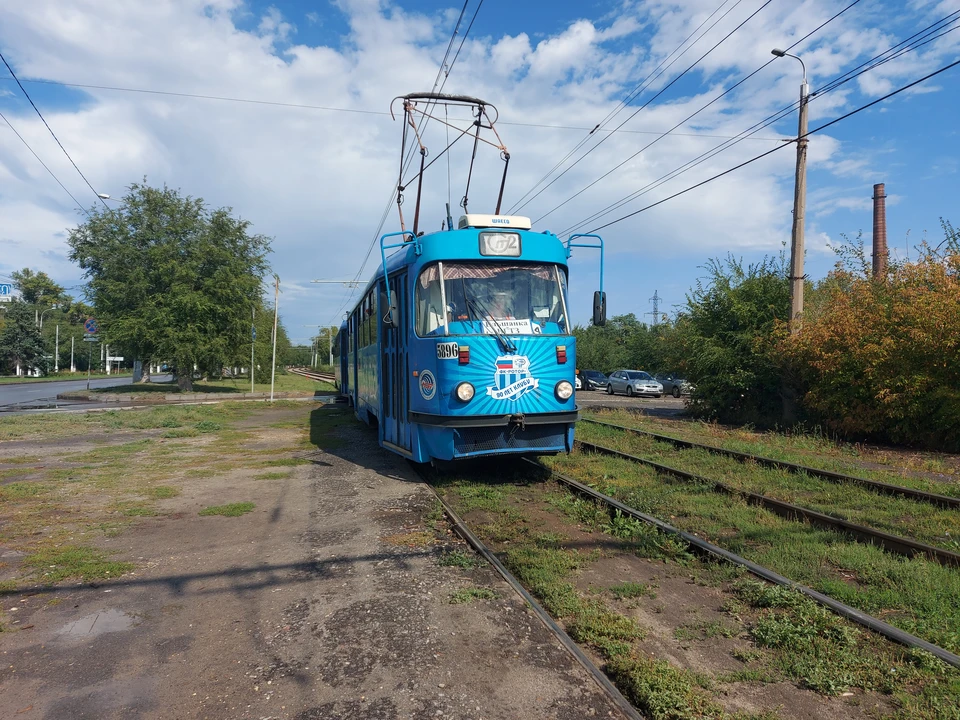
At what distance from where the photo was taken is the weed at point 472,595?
506 centimetres

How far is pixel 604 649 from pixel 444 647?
1061mm

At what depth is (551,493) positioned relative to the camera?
29.1 ft

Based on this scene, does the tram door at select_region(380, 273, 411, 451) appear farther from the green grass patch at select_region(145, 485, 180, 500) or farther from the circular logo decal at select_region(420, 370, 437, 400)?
the green grass patch at select_region(145, 485, 180, 500)

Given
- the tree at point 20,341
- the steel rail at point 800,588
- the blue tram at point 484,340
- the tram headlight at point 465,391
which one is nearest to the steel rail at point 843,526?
the steel rail at point 800,588

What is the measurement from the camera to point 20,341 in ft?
222

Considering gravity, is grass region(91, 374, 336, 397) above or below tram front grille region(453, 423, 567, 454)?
below

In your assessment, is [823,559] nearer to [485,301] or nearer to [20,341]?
[485,301]

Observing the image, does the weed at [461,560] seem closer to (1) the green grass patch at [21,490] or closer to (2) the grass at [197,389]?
(1) the green grass patch at [21,490]

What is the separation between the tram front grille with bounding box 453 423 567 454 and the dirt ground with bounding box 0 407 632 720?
155 cm

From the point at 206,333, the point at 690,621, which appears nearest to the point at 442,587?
the point at 690,621

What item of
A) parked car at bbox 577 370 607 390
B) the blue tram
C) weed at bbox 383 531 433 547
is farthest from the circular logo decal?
parked car at bbox 577 370 607 390

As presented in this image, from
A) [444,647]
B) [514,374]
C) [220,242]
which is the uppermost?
[220,242]

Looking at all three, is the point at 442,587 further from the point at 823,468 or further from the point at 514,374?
the point at 823,468

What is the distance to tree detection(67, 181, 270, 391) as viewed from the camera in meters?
32.3
